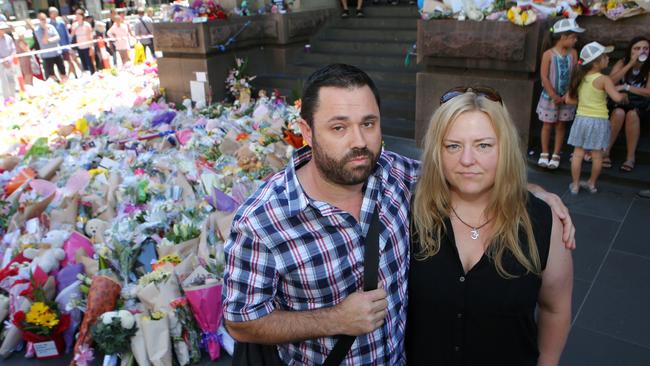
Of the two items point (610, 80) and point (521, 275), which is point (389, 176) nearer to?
point (521, 275)

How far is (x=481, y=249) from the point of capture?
1.72m

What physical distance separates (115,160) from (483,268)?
532cm

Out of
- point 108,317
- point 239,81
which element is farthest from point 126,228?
point 239,81

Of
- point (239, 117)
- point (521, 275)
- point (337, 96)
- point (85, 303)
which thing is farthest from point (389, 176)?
point (239, 117)

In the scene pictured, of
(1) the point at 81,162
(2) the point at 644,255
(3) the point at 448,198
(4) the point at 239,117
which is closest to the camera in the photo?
(3) the point at 448,198

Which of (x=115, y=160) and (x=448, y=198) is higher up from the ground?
(x=448, y=198)

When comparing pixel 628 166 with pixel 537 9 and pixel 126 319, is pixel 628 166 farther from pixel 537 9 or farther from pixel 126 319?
pixel 126 319

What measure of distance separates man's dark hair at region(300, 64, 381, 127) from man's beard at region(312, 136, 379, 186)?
130 millimetres

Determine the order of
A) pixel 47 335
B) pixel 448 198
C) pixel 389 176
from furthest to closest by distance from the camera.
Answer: pixel 47 335
pixel 389 176
pixel 448 198

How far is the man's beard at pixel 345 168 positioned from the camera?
5.37 ft

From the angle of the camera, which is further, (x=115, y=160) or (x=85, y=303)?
(x=115, y=160)

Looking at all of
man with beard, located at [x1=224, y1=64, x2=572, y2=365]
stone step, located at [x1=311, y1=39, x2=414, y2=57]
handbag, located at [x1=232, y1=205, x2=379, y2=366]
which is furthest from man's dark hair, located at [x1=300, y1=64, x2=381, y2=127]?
stone step, located at [x1=311, y1=39, x2=414, y2=57]

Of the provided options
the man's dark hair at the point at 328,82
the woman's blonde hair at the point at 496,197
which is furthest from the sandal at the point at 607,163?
the man's dark hair at the point at 328,82

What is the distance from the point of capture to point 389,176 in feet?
6.25
